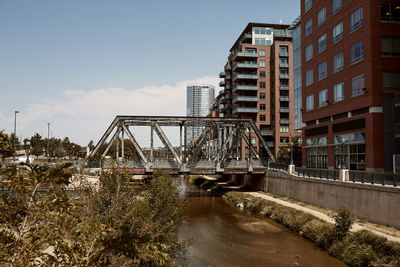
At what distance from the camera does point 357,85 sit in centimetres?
3812

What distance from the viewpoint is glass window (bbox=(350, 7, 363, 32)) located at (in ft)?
124

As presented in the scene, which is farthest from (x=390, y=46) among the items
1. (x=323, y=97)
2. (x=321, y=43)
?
(x=321, y=43)

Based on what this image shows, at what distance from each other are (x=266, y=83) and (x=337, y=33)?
153ft

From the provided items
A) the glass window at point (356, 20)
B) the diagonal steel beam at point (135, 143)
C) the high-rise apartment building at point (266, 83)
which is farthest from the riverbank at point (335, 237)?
the high-rise apartment building at point (266, 83)

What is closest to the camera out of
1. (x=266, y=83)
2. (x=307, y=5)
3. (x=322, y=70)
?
(x=322, y=70)

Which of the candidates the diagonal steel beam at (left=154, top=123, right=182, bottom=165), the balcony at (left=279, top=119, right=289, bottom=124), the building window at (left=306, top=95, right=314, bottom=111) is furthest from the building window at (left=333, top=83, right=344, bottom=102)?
the balcony at (left=279, top=119, right=289, bottom=124)

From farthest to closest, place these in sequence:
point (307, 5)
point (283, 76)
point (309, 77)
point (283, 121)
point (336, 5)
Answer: point (283, 76) → point (283, 121) → point (307, 5) → point (309, 77) → point (336, 5)

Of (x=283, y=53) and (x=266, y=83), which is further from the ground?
(x=283, y=53)

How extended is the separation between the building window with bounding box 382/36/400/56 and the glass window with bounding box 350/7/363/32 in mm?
3459

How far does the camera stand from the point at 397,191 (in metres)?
25.2

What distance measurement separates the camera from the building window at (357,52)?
3728 cm

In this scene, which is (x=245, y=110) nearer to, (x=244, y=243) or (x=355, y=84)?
(x=355, y=84)

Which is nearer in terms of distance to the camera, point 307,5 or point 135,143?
point 135,143

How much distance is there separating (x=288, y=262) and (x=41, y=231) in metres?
19.8
